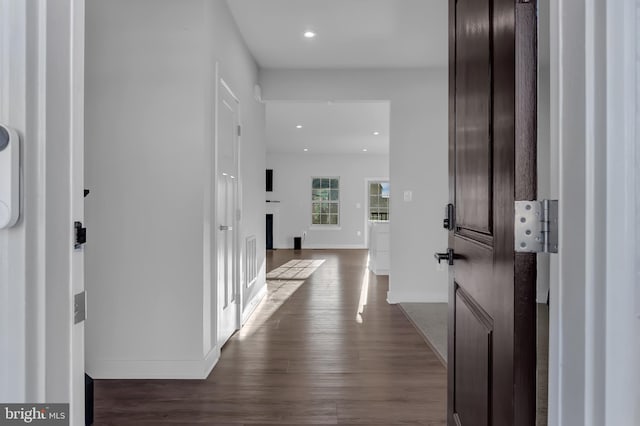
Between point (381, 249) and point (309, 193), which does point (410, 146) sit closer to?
point (381, 249)

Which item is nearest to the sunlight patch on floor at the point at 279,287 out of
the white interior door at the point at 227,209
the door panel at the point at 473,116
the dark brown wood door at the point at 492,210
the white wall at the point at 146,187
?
the white interior door at the point at 227,209

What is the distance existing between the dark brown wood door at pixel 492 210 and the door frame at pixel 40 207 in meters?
0.83

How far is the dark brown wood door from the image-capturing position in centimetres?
Answer: 86

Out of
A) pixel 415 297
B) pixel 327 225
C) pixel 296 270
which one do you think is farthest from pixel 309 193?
pixel 415 297

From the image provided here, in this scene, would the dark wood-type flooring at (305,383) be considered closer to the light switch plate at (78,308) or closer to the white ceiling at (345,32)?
the light switch plate at (78,308)

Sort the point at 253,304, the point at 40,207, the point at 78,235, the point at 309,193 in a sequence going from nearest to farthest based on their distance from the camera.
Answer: the point at 40,207
the point at 78,235
the point at 253,304
the point at 309,193

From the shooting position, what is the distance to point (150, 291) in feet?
8.64

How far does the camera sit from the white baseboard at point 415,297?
4.76m

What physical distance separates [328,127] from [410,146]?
10.7ft

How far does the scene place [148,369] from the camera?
8.60 feet

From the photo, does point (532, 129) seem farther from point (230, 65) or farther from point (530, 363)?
point (230, 65)

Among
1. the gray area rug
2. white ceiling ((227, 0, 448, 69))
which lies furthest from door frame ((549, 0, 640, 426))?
white ceiling ((227, 0, 448, 69))

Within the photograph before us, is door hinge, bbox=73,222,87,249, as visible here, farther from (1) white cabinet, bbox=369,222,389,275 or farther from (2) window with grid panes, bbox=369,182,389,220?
(2) window with grid panes, bbox=369,182,389,220
